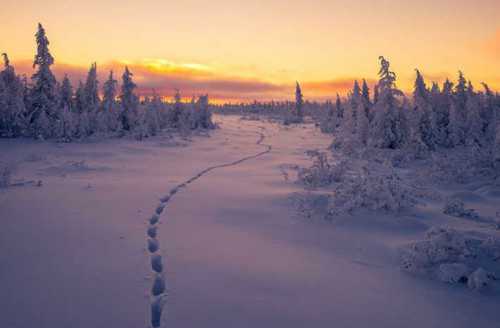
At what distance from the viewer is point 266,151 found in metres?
19.2

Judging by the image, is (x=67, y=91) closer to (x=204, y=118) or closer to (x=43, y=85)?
(x=43, y=85)

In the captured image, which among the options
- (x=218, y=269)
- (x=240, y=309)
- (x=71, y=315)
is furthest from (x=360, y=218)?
(x=71, y=315)

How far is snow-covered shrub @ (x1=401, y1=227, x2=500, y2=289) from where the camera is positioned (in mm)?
4391

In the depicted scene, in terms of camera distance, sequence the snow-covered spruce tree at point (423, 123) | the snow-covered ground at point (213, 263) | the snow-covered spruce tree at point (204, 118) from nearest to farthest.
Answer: the snow-covered ground at point (213, 263) → the snow-covered spruce tree at point (423, 123) → the snow-covered spruce tree at point (204, 118)

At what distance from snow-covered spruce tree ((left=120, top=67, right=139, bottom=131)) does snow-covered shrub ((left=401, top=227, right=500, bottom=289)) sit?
26.2 meters

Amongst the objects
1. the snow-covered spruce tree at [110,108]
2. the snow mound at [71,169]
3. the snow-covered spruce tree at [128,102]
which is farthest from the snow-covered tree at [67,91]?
the snow mound at [71,169]

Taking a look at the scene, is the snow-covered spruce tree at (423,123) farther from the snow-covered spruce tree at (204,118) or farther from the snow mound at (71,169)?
the snow-covered spruce tree at (204,118)

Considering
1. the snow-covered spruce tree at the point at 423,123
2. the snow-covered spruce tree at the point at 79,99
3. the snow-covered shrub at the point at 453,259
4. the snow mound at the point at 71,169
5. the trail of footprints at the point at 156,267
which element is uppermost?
the snow-covered spruce tree at the point at 79,99

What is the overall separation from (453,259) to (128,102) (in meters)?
28.1

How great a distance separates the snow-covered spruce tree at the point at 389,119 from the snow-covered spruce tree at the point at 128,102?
19.0 meters

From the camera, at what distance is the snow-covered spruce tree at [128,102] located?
28.0 meters

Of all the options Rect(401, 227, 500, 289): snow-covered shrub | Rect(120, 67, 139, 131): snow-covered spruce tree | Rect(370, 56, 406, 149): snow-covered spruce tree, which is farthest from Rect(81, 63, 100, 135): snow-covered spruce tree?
Rect(401, 227, 500, 289): snow-covered shrub

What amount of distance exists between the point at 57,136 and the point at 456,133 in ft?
81.7

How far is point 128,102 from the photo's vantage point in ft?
94.0
